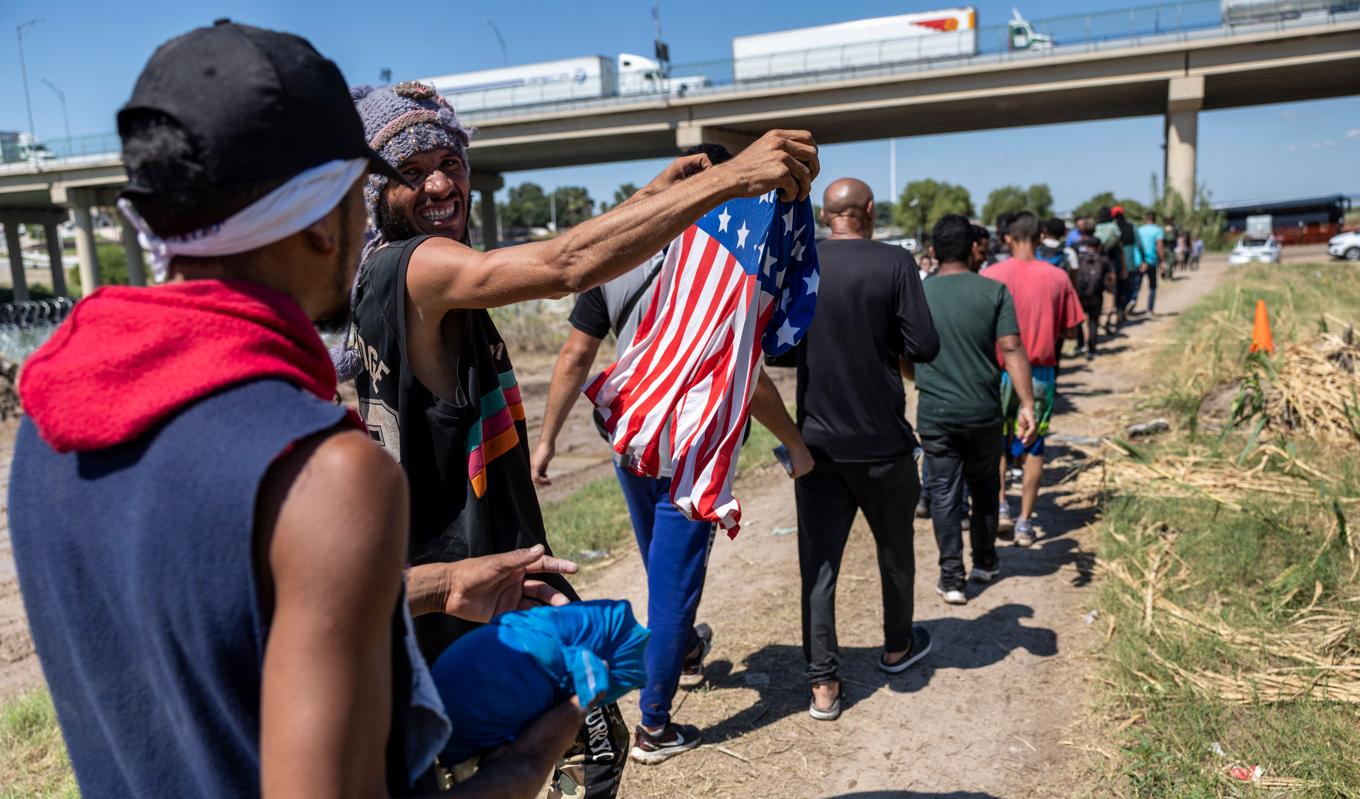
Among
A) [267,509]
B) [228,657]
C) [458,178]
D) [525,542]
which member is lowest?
[525,542]

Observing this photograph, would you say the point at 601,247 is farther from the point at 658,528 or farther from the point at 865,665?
the point at 865,665

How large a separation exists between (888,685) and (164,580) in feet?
13.4

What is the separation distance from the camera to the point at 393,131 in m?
2.49

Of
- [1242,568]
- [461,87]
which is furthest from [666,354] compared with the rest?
[461,87]

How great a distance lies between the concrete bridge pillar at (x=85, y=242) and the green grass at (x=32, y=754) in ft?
172

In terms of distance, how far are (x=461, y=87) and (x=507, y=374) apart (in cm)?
5166

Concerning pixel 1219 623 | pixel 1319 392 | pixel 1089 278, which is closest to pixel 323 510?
pixel 1219 623

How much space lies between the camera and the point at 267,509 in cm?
112

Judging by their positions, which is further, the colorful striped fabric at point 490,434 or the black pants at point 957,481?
the black pants at point 957,481

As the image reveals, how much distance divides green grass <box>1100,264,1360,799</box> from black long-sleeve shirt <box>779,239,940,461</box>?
149cm

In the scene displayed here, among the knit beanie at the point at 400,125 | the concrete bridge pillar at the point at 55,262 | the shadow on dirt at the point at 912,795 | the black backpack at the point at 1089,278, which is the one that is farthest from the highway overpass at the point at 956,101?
the knit beanie at the point at 400,125

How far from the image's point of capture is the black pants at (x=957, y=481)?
5625 mm

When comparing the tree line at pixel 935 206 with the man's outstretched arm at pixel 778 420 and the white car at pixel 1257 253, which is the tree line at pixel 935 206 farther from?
the man's outstretched arm at pixel 778 420

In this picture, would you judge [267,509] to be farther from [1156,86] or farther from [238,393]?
[1156,86]
